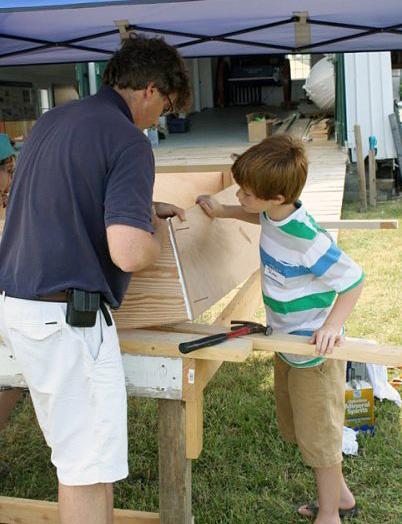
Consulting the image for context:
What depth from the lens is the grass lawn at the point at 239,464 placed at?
3.08 meters

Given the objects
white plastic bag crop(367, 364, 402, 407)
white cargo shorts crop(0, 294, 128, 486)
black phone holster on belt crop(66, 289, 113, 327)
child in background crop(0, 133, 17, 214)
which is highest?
child in background crop(0, 133, 17, 214)

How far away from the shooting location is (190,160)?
9.63 meters

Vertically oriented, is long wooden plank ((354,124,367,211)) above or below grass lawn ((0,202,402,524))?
above

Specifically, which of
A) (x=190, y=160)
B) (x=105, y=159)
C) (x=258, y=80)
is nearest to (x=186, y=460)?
(x=105, y=159)

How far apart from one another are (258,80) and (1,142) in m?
16.5

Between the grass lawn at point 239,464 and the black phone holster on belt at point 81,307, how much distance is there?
144 centimetres

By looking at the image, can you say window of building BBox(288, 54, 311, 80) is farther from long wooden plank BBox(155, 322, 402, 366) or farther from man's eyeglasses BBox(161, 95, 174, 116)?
long wooden plank BBox(155, 322, 402, 366)

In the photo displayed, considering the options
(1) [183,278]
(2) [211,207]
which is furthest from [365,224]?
(1) [183,278]

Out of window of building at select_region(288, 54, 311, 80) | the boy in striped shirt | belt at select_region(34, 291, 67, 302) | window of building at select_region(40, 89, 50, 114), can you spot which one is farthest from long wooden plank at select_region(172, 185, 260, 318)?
window of building at select_region(288, 54, 311, 80)

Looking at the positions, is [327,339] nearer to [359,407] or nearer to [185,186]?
[359,407]

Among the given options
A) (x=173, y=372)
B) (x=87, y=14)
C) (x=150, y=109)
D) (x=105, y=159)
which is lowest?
(x=173, y=372)

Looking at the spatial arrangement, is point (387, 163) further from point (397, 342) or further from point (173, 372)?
point (173, 372)

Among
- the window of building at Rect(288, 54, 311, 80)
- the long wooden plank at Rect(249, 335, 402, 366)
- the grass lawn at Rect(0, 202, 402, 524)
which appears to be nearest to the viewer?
the long wooden plank at Rect(249, 335, 402, 366)

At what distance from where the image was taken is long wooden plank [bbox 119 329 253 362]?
2.16 m
